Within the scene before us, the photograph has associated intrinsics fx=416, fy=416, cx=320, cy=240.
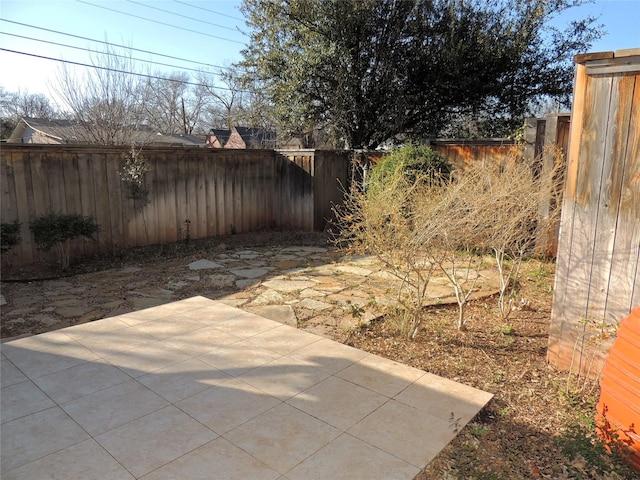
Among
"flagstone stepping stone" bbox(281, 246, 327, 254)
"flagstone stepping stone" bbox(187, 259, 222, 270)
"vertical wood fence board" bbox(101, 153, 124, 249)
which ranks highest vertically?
"vertical wood fence board" bbox(101, 153, 124, 249)

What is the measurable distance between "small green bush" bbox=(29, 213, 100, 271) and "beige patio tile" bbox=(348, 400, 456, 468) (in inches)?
185

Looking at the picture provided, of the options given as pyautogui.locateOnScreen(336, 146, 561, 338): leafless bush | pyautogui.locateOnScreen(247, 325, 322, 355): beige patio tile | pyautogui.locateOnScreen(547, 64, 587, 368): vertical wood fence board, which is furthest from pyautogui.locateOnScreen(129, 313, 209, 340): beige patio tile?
pyautogui.locateOnScreen(547, 64, 587, 368): vertical wood fence board

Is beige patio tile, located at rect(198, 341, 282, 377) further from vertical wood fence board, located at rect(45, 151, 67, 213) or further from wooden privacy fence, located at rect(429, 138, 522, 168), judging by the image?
wooden privacy fence, located at rect(429, 138, 522, 168)

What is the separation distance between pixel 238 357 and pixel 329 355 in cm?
67

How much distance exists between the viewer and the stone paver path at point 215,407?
1.94 metres

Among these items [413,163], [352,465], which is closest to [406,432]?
[352,465]

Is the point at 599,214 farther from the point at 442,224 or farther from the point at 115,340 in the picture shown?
the point at 115,340

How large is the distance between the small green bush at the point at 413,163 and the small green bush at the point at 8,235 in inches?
192

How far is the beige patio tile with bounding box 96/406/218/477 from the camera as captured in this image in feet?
6.41

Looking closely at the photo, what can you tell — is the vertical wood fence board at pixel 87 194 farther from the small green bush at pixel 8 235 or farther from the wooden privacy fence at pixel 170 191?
the small green bush at pixel 8 235

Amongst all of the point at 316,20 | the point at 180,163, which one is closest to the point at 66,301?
the point at 180,163

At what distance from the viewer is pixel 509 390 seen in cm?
265

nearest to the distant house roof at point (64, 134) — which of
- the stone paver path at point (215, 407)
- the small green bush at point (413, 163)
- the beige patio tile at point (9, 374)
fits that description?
the small green bush at point (413, 163)

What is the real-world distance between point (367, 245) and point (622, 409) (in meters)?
2.00
